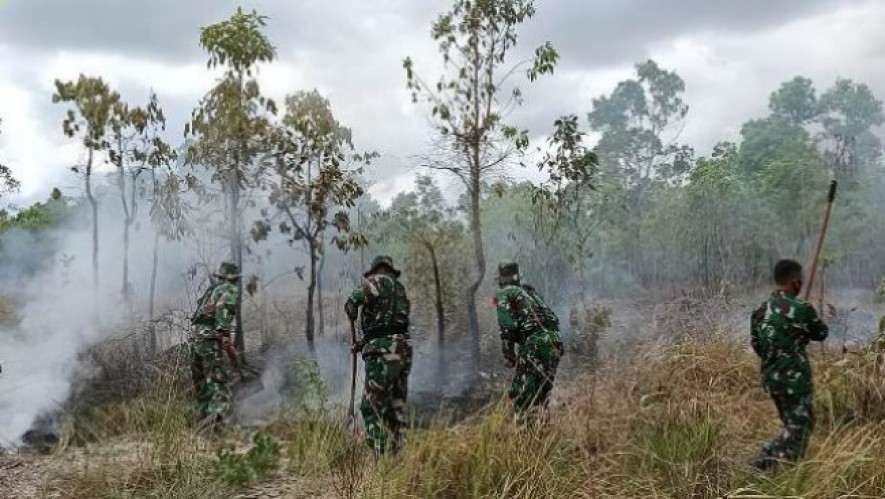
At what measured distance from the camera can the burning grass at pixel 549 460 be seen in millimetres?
3744

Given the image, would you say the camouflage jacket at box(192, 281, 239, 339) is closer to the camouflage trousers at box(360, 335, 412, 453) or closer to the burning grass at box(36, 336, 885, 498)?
the burning grass at box(36, 336, 885, 498)

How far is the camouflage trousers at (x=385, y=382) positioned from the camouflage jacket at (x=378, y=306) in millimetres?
69

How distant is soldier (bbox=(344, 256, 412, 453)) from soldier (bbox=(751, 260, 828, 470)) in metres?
2.57

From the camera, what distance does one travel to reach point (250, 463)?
472cm

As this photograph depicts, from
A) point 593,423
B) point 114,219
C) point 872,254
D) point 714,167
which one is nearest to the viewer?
point 593,423

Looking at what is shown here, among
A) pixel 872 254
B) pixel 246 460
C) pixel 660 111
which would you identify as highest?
pixel 660 111

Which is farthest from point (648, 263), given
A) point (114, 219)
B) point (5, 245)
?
point (5, 245)

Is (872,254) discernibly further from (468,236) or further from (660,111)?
(660,111)

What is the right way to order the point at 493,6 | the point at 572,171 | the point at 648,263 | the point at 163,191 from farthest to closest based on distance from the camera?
the point at 648,263 < the point at 163,191 < the point at 572,171 < the point at 493,6

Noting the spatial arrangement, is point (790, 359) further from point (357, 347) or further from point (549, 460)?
point (357, 347)

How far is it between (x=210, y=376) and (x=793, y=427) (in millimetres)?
4784

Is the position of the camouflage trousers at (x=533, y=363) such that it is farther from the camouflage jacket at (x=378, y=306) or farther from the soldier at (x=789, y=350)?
the soldier at (x=789, y=350)

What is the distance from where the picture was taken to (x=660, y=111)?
3756cm

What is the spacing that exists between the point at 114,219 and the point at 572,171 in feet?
38.4
